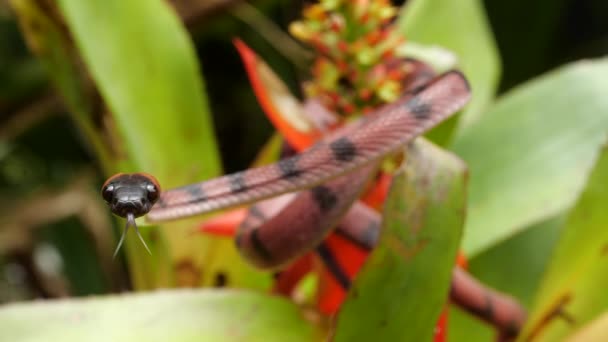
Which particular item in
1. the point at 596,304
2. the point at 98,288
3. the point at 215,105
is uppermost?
the point at 596,304

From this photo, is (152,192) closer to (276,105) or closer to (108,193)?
(108,193)

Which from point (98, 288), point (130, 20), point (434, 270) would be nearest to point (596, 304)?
point (434, 270)

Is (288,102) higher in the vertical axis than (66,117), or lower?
higher

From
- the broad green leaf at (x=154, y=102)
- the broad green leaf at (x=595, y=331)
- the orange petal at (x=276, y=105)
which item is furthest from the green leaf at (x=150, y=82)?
the broad green leaf at (x=595, y=331)

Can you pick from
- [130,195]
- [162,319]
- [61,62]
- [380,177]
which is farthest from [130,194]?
[61,62]

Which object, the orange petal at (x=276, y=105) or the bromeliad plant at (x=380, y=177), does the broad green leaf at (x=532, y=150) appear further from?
the orange petal at (x=276, y=105)

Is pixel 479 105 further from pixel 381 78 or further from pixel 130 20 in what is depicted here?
pixel 130 20

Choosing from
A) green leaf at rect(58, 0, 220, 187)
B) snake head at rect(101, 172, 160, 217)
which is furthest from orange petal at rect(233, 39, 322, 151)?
snake head at rect(101, 172, 160, 217)
